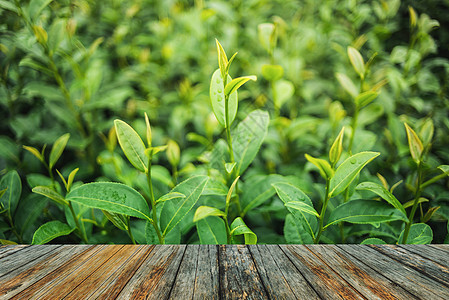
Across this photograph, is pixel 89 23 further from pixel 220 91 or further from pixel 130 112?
pixel 220 91

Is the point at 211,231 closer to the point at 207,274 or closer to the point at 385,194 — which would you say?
the point at 207,274

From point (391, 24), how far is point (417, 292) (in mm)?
1583

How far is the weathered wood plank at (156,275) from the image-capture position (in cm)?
61

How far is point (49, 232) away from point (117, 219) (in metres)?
0.23

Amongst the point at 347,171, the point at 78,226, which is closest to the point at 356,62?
the point at 347,171

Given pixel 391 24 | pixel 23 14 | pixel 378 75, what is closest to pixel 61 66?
pixel 23 14

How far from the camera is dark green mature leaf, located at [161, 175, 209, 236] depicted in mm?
806

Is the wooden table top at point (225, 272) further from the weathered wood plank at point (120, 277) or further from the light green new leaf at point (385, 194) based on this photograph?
the light green new leaf at point (385, 194)

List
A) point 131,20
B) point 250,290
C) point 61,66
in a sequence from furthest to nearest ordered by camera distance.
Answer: point 131,20 → point 61,66 → point 250,290

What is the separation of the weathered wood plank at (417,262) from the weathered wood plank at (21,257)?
98cm

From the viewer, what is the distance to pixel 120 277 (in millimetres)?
668

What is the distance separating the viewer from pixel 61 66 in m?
1.44

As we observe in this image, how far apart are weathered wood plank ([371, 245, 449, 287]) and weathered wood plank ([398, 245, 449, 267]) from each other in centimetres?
2

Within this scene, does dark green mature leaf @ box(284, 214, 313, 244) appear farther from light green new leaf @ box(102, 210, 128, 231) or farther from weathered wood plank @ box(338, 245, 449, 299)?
light green new leaf @ box(102, 210, 128, 231)
